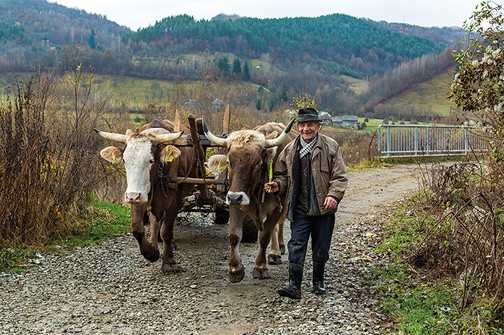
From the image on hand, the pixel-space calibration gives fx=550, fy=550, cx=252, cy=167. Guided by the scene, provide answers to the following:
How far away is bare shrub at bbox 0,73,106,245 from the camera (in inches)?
352

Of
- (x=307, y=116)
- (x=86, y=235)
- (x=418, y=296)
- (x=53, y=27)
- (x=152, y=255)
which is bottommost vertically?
(x=86, y=235)

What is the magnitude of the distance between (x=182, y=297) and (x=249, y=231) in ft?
9.02

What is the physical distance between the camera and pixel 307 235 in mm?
6723

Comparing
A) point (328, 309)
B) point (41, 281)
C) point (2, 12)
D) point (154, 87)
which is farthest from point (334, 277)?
point (2, 12)

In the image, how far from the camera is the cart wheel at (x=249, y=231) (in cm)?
920

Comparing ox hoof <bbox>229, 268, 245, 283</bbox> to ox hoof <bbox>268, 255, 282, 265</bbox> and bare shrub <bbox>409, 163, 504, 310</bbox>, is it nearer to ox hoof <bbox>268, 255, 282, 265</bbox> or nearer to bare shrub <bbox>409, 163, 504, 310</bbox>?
ox hoof <bbox>268, 255, 282, 265</bbox>

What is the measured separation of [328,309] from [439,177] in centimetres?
578

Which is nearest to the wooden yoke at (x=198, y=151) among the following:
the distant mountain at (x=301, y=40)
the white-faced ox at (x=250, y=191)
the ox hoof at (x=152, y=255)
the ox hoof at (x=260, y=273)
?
the white-faced ox at (x=250, y=191)

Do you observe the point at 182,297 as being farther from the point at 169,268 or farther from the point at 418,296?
the point at 418,296

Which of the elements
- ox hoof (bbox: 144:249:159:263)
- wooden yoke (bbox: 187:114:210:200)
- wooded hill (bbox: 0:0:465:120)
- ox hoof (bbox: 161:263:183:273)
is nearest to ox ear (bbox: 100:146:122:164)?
wooden yoke (bbox: 187:114:210:200)

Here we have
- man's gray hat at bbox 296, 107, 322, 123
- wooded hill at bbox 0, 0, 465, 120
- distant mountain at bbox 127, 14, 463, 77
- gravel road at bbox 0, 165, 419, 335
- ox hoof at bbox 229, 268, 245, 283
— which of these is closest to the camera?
gravel road at bbox 0, 165, 419, 335

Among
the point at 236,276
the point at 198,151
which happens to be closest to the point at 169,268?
the point at 236,276

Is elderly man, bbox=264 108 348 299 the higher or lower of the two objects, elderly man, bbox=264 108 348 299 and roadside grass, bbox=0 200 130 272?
the higher

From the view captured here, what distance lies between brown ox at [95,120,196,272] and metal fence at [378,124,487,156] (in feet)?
52.4
